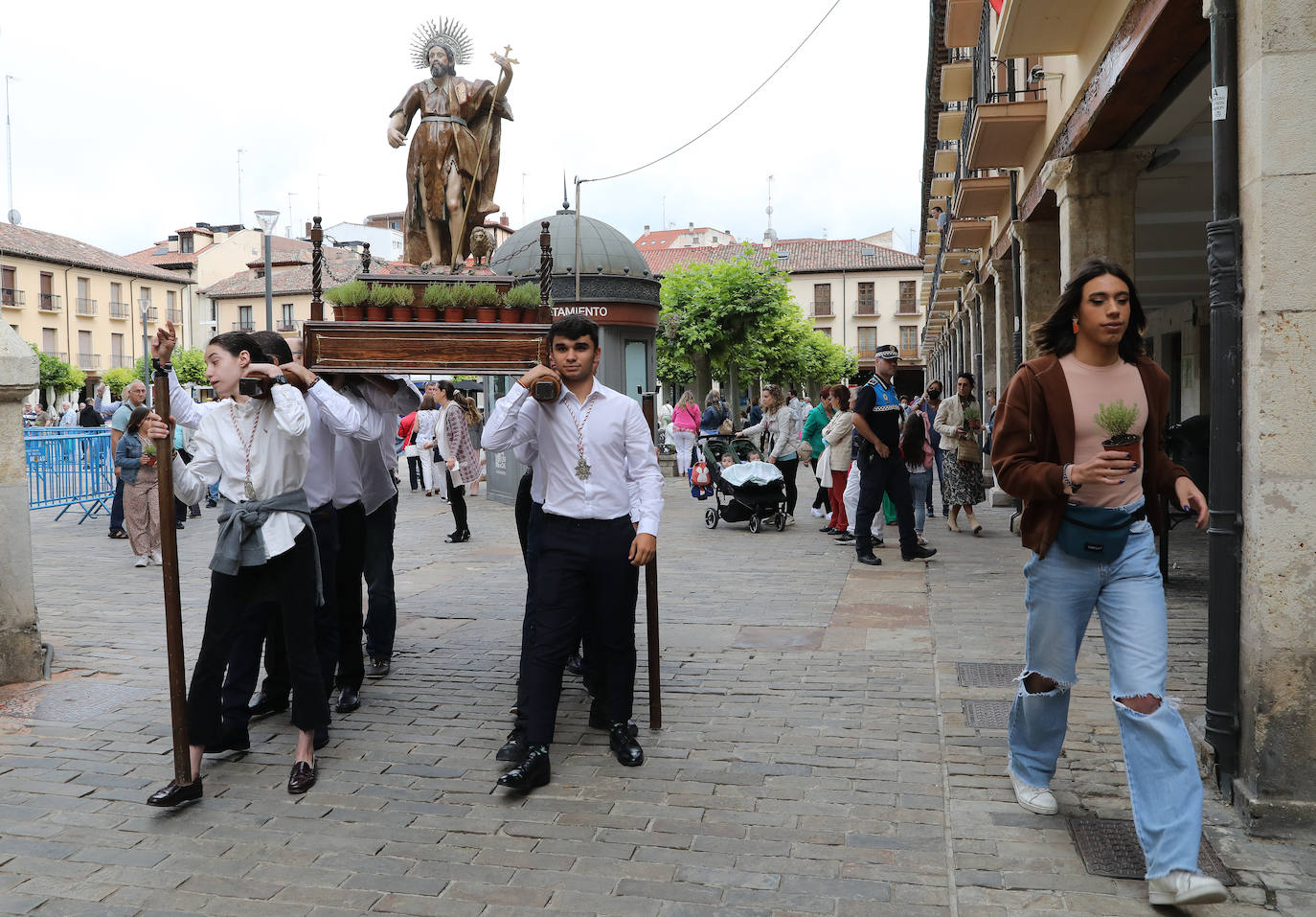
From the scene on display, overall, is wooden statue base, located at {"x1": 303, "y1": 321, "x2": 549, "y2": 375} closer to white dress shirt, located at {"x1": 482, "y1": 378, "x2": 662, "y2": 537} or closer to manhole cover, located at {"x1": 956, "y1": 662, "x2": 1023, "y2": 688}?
white dress shirt, located at {"x1": 482, "y1": 378, "x2": 662, "y2": 537}

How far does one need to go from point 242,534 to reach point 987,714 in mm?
3431

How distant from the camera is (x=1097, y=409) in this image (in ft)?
12.2

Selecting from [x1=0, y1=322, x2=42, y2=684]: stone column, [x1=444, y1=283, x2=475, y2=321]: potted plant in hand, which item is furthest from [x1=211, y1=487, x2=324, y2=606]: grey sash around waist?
[x1=0, y1=322, x2=42, y2=684]: stone column

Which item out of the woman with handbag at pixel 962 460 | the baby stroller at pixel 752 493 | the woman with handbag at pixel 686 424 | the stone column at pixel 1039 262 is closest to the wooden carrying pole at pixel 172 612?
the baby stroller at pixel 752 493

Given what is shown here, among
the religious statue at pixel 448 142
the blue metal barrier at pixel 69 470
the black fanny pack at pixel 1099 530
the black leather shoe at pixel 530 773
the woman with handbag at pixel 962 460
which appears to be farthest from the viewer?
the blue metal barrier at pixel 69 470

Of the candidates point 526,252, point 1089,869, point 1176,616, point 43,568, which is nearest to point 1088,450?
point 1089,869

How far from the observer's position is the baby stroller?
13.5 meters

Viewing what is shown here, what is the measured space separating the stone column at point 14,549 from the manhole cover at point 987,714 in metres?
5.00

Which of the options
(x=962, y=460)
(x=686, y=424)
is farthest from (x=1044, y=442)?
(x=686, y=424)

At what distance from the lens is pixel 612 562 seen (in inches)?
188

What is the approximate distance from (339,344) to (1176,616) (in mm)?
5643

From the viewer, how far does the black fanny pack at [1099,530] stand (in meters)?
3.71

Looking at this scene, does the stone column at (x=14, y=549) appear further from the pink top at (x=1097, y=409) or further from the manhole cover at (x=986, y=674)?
the pink top at (x=1097, y=409)

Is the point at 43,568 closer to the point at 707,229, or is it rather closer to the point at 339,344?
the point at 339,344
